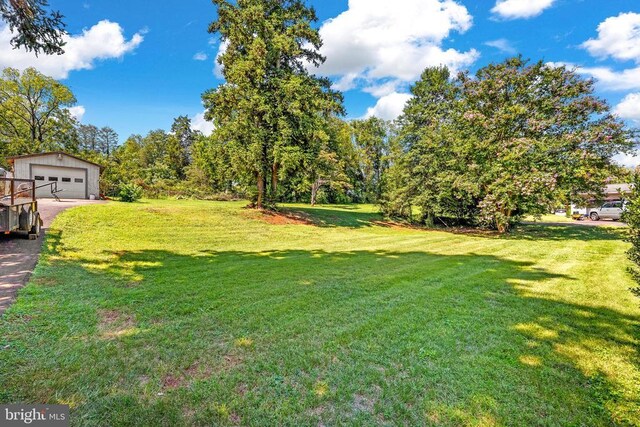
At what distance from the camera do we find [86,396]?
239cm

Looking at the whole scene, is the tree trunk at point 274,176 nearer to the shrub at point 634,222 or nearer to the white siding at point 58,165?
the white siding at point 58,165

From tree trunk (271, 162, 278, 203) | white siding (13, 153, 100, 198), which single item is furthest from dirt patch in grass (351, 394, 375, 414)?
white siding (13, 153, 100, 198)

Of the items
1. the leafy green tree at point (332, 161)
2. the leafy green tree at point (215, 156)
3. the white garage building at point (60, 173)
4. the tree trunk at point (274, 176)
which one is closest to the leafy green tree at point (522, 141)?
the leafy green tree at point (332, 161)

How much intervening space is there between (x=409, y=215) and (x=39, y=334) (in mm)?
19632

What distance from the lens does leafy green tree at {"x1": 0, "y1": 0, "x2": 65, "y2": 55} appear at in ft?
17.0

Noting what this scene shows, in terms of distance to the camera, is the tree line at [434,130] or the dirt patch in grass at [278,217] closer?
the tree line at [434,130]

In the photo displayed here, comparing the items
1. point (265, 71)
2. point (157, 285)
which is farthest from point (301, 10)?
point (157, 285)

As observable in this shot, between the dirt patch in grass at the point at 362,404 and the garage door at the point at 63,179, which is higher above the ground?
the garage door at the point at 63,179

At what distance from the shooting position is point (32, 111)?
1082 inches

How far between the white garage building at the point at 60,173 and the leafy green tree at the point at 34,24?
640 inches

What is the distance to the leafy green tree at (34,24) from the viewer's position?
519cm

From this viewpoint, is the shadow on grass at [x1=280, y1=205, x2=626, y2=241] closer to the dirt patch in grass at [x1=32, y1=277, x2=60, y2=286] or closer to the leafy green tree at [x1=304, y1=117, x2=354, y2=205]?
the leafy green tree at [x1=304, y1=117, x2=354, y2=205]

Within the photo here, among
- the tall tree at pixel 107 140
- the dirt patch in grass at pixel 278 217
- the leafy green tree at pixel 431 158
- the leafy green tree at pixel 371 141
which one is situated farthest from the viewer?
the tall tree at pixel 107 140

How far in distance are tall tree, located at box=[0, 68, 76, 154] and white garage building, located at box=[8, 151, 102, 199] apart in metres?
11.4
